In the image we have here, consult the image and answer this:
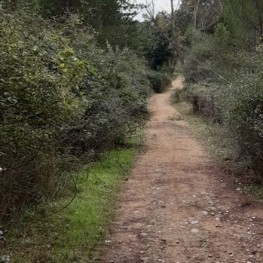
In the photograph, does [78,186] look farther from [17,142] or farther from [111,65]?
[111,65]

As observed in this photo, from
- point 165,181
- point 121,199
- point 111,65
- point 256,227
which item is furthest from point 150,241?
point 111,65

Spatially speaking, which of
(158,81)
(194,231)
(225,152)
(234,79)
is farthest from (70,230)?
(158,81)

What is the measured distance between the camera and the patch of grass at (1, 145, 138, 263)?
5.67 meters

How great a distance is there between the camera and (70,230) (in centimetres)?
659

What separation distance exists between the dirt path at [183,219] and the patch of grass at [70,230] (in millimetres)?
260

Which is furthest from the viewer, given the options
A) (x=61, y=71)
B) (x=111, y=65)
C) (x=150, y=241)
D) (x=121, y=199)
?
(x=111, y=65)

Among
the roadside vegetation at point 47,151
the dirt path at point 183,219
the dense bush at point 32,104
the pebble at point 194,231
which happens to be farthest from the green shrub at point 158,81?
the pebble at point 194,231

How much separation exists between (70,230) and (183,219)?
6.33 ft

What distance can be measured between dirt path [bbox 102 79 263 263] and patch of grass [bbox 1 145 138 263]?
0.85 feet

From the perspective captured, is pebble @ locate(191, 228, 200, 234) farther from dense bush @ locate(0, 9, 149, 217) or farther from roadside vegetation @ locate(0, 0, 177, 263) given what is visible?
dense bush @ locate(0, 9, 149, 217)

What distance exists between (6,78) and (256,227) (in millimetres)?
4505

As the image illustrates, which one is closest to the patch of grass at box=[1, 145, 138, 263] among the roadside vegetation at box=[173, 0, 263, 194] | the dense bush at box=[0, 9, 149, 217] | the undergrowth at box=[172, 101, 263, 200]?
the dense bush at box=[0, 9, 149, 217]

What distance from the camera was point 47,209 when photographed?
7133 millimetres

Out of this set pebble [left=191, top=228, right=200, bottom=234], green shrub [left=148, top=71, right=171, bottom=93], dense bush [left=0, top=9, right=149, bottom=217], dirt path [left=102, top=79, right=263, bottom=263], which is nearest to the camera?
dense bush [left=0, top=9, right=149, bottom=217]
